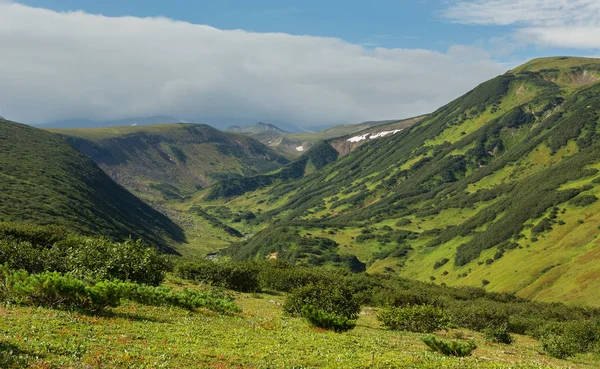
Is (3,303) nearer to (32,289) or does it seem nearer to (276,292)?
(32,289)

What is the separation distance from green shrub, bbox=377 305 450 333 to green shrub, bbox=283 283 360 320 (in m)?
4.16

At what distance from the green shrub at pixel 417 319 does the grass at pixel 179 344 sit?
11603mm

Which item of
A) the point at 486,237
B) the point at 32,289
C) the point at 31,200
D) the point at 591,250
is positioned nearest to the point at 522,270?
the point at 591,250

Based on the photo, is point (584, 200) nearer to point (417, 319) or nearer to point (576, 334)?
point (576, 334)

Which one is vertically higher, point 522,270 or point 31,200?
point 31,200

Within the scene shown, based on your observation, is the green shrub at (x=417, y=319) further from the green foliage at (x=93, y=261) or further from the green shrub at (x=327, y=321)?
the green foliage at (x=93, y=261)

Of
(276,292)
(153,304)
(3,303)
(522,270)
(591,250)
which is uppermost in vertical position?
(3,303)

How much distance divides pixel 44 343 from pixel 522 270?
157 metres

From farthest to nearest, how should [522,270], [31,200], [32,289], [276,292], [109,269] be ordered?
[31,200]
[522,270]
[276,292]
[109,269]
[32,289]

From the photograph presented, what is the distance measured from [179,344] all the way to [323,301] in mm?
25357

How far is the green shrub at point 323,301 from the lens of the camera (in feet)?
158

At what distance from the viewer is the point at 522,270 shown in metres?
148

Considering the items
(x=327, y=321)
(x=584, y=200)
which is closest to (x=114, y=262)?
(x=327, y=321)

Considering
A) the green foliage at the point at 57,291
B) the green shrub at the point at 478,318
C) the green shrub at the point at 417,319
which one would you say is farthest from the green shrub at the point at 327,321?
→ the green shrub at the point at 478,318
